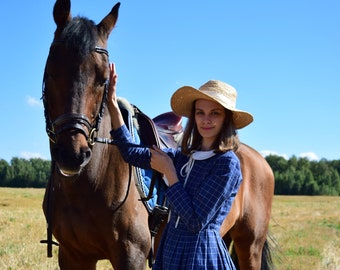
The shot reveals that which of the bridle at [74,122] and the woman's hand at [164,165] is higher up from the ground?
the bridle at [74,122]

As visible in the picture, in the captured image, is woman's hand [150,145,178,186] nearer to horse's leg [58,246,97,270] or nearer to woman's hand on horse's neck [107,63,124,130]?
woman's hand on horse's neck [107,63,124,130]

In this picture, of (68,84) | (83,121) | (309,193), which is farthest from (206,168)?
(309,193)

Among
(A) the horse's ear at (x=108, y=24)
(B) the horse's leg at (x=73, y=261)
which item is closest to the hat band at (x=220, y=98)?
(A) the horse's ear at (x=108, y=24)

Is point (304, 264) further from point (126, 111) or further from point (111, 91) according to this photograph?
point (111, 91)

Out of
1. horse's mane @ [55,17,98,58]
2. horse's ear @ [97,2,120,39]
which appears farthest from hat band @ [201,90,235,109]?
horse's ear @ [97,2,120,39]

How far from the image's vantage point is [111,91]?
335cm

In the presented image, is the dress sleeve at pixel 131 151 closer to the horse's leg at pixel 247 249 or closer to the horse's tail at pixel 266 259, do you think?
the horse's leg at pixel 247 249

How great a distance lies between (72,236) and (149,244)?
613 mm

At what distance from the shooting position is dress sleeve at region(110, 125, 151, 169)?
309cm

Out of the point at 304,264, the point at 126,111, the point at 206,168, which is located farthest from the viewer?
the point at 304,264

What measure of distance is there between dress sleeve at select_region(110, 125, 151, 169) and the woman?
0.01 m

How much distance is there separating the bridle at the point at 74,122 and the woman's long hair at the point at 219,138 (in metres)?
0.66

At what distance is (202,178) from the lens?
270cm

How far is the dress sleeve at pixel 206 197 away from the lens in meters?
2.53
